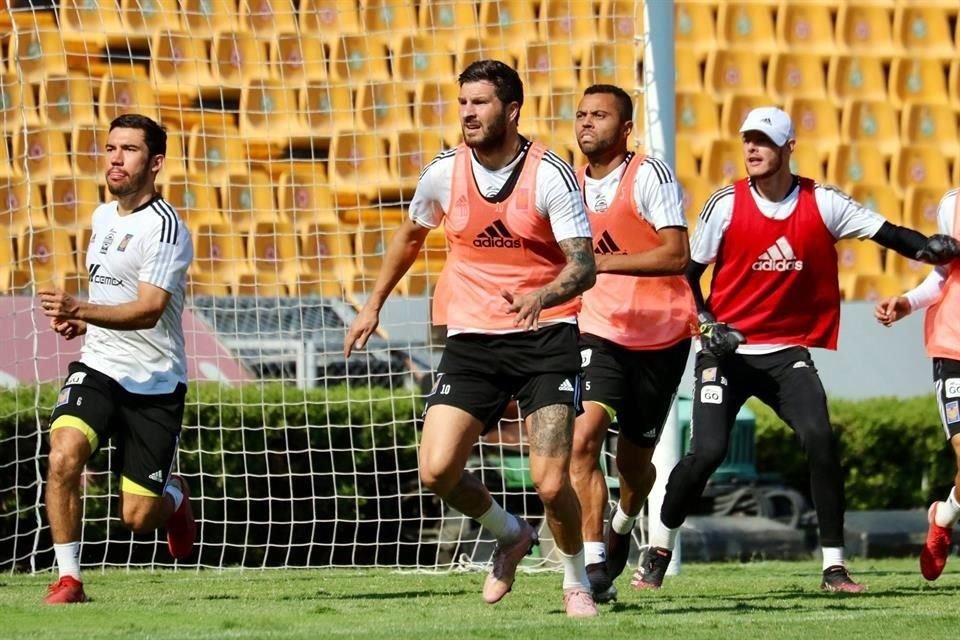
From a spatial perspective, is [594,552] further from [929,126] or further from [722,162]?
[929,126]

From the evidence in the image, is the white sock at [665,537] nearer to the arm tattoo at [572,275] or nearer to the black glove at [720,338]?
the black glove at [720,338]

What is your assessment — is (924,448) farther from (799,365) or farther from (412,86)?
(799,365)

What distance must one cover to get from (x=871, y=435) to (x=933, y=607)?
8.56 m

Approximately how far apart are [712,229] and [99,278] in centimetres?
268

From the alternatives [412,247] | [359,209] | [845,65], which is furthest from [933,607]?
[845,65]

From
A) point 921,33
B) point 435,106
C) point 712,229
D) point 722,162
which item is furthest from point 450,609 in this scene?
point 921,33

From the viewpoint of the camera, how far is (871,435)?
15227 millimetres

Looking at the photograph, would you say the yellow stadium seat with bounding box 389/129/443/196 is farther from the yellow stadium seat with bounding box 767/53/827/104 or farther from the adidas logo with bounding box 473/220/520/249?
the yellow stadium seat with bounding box 767/53/827/104

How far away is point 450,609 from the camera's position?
6.77 metres

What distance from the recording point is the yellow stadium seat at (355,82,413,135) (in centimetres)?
1276

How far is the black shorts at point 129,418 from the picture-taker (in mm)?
7047

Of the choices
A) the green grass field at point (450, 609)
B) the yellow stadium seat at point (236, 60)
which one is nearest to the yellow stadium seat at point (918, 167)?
the yellow stadium seat at point (236, 60)

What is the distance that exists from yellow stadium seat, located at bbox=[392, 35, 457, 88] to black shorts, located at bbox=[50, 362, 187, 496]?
5833 mm

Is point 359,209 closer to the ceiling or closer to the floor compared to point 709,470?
closer to the ceiling
